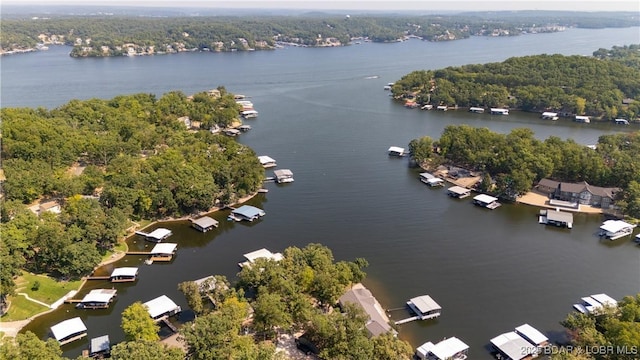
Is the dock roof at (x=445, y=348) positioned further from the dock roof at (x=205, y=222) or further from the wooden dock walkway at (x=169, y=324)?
the dock roof at (x=205, y=222)

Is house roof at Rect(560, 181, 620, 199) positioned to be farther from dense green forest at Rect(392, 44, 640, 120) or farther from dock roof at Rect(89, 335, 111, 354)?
dock roof at Rect(89, 335, 111, 354)

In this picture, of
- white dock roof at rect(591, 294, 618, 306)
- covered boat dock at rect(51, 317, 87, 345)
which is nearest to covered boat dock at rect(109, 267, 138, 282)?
covered boat dock at rect(51, 317, 87, 345)

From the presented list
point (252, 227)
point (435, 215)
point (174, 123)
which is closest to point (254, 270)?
point (252, 227)

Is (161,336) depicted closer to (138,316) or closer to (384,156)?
(138,316)

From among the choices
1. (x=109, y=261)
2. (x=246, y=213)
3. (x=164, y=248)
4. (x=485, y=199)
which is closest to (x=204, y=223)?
(x=246, y=213)

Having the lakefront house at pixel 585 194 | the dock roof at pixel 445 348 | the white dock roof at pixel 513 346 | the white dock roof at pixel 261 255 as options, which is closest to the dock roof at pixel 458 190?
the lakefront house at pixel 585 194

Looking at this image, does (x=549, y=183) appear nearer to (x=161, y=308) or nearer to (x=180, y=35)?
(x=161, y=308)
